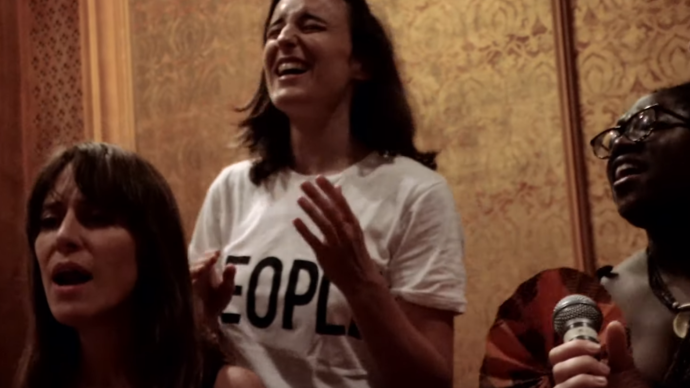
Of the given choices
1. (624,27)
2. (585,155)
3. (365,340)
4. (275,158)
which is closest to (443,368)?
(365,340)

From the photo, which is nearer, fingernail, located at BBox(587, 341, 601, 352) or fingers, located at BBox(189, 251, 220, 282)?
fingernail, located at BBox(587, 341, 601, 352)

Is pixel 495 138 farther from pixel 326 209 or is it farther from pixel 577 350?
pixel 577 350

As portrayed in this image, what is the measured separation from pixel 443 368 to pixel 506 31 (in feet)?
2.95

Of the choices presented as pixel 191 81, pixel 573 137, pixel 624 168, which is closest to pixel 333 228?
pixel 624 168

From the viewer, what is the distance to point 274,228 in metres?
1.21

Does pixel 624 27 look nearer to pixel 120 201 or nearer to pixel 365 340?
pixel 365 340

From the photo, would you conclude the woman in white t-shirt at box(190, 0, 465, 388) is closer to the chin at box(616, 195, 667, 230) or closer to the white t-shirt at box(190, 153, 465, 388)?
the white t-shirt at box(190, 153, 465, 388)

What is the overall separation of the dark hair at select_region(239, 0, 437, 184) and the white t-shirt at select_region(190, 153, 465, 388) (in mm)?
66

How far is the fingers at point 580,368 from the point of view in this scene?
863 millimetres

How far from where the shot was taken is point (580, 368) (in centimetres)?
86

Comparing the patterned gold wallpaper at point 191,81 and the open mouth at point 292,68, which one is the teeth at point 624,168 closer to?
the open mouth at point 292,68

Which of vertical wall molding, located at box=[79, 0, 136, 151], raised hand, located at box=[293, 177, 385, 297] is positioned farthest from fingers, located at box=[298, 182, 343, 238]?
vertical wall molding, located at box=[79, 0, 136, 151]

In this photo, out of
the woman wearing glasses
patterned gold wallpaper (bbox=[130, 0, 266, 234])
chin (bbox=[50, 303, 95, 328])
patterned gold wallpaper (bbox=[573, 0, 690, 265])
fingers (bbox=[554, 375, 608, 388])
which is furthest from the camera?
patterned gold wallpaper (bbox=[130, 0, 266, 234])

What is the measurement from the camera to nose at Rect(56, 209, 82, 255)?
1.00 m
